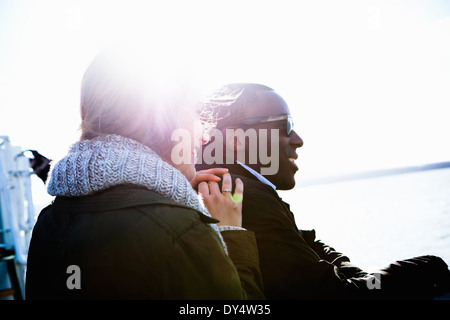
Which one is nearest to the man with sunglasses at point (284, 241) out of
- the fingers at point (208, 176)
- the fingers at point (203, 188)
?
the fingers at point (208, 176)

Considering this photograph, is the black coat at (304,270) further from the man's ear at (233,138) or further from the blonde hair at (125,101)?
the blonde hair at (125,101)

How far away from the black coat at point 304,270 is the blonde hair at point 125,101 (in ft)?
2.66

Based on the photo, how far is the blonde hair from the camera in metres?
1.08

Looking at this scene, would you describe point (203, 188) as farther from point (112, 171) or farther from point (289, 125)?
point (289, 125)

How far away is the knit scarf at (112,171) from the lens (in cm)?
93

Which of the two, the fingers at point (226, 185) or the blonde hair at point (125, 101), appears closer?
the blonde hair at point (125, 101)

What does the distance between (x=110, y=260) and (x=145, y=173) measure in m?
0.29

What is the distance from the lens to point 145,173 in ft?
3.15

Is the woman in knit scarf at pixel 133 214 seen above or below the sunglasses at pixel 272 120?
below

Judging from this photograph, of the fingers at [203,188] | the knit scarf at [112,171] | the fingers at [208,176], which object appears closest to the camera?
the knit scarf at [112,171]

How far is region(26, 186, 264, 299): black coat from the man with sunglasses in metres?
0.69

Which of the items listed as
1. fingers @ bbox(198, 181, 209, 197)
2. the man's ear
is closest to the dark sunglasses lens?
the man's ear
